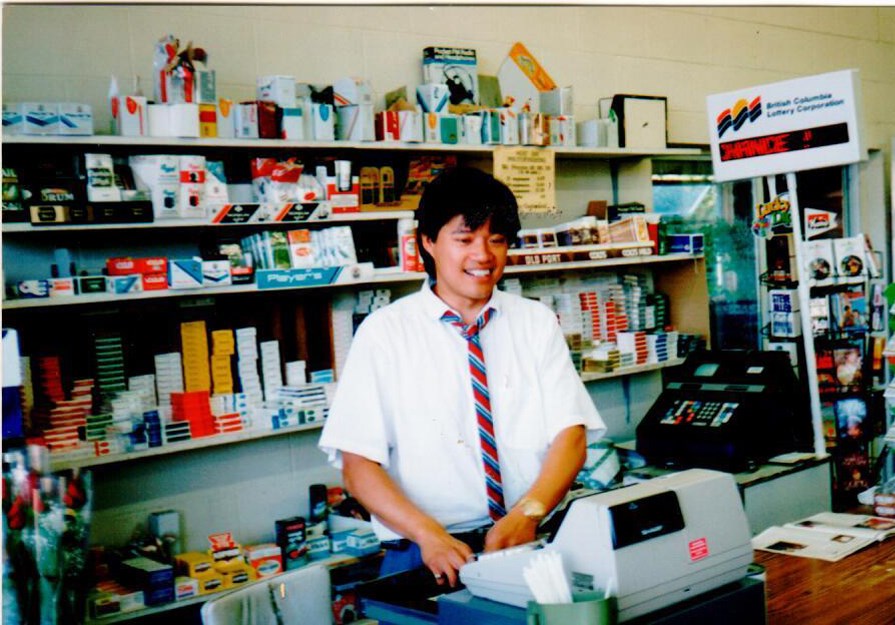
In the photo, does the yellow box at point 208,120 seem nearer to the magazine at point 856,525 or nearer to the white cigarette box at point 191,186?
the white cigarette box at point 191,186

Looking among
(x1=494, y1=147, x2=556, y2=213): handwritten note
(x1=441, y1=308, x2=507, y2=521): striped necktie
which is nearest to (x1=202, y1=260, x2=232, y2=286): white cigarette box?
(x1=494, y1=147, x2=556, y2=213): handwritten note

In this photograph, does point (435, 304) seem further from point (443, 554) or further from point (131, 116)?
point (131, 116)

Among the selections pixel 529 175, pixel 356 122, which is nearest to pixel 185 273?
pixel 356 122

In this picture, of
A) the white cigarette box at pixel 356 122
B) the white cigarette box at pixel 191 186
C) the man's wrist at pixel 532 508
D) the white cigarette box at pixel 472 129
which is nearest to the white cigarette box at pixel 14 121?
the white cigarette box at pixel 191 186

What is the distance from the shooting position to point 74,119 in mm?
3184

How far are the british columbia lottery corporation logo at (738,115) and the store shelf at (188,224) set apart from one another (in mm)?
1512

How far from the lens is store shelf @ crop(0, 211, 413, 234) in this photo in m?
3.12

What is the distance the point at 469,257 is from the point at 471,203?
0.12 m

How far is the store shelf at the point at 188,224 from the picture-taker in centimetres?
312

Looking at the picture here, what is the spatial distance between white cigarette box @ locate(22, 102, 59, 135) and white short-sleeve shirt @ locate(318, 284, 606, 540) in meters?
1.55

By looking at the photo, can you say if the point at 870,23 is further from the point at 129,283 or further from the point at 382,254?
the point at 129,283

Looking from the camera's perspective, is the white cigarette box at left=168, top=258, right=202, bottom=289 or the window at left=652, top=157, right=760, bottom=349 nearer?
the white cigarette box at left=168, top=258, right=202, bottom=289

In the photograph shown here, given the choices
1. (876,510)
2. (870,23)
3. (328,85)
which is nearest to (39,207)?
(328,85)

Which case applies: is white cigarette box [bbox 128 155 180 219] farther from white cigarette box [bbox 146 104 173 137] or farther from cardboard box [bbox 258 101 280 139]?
cardboard box [bbox 258 101 280 139]
